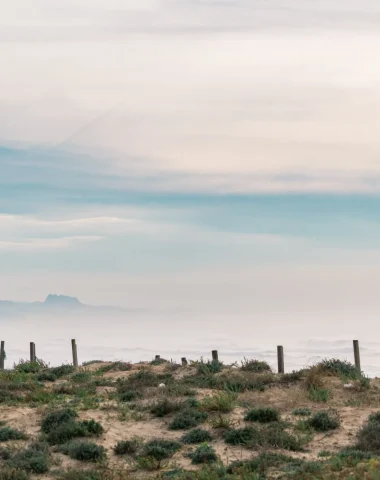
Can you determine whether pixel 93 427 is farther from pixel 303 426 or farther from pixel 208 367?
pixel 208 367

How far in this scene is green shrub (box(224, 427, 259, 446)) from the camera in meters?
18.6

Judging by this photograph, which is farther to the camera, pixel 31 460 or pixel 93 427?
pixel 93 427

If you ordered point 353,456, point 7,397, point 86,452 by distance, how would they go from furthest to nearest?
point 7,397
point 86,452
point 353,456

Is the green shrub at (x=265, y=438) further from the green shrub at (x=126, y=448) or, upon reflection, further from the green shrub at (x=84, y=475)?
the green shrub at (x=84, y=475)

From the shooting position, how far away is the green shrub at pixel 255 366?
29.2 metres

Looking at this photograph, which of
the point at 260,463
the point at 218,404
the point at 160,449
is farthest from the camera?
the point at 218,404

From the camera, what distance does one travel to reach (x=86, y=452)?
18.0 metres

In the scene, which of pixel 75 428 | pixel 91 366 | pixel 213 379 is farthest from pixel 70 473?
pixel 91 366

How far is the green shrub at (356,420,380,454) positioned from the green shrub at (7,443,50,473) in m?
7.40

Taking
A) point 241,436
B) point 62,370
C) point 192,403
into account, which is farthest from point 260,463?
point 62,370

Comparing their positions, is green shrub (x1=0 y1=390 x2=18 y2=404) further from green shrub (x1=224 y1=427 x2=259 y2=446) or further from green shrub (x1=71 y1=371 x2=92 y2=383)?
green shrub (x1=224 y1=427 x2=259 y2=446)

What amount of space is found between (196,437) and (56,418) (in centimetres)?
431

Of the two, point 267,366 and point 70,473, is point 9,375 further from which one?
point 70,473

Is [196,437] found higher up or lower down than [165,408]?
lower down
